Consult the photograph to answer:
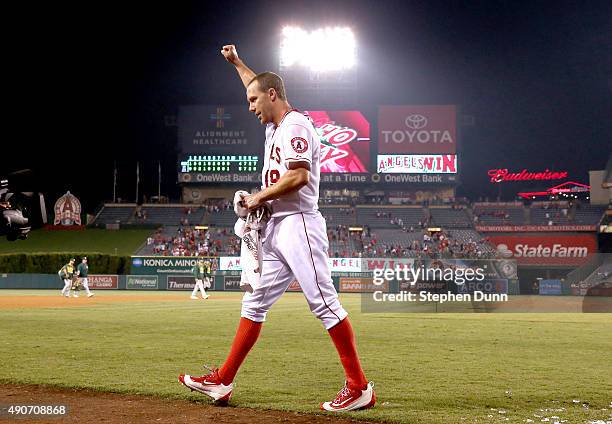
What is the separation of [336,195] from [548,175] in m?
21.5

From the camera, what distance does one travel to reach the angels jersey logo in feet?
15.2

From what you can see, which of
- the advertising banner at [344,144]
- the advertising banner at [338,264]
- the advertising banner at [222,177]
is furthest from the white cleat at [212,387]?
the advertising banner at [222,177]

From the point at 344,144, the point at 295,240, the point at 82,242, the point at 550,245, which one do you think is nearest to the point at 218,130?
the point at 344,144

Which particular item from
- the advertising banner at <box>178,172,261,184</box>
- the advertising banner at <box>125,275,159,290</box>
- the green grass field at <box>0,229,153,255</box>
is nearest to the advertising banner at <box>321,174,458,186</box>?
the advertising banner at <box>178,172,261,184</box>

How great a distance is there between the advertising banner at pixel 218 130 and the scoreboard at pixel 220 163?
442 mm

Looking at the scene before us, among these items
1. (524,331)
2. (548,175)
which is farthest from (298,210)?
(548,175)

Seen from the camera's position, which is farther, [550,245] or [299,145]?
[550,245]

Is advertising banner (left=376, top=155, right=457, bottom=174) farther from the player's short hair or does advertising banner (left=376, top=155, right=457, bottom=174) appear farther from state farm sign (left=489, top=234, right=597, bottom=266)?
the player's short hair

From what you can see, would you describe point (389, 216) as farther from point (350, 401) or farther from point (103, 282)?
point (350, 401)

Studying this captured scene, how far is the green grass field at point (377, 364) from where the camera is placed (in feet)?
16.3

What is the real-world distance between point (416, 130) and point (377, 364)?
45780 millimetres

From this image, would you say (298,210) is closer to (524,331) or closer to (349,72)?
(524,331)

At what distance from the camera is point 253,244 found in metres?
4.80

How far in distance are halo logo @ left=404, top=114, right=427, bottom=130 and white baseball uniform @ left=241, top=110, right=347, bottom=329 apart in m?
47.9
